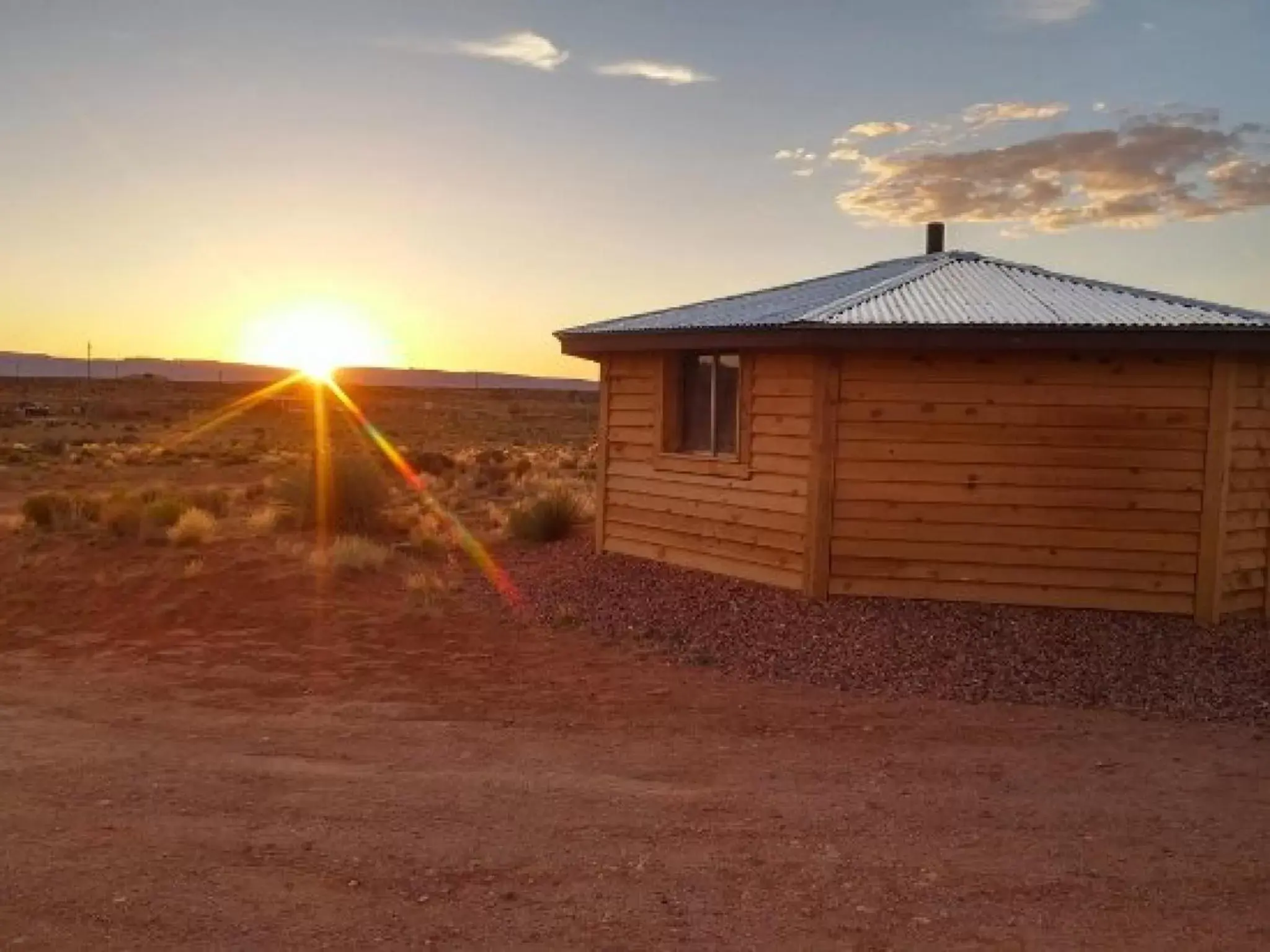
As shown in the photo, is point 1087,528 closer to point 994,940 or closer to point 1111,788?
point 1111,788

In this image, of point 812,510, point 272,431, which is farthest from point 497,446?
point 812,510

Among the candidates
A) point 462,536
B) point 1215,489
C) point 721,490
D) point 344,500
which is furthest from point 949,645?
point 344,500

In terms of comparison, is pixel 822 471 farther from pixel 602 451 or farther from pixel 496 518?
pixel 496 518

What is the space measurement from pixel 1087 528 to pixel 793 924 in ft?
A: 21.5

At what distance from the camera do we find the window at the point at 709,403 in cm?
1121

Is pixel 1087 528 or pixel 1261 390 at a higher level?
pixel 1261 390

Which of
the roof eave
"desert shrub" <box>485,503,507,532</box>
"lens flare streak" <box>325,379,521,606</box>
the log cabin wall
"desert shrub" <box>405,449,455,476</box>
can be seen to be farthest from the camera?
"desert shrub" <box>405,449,455,476</box>

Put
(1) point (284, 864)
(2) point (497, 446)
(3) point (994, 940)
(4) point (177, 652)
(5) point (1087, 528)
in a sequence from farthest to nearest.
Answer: (2) point (497, 446)
(5) point (1087, 528)
(4) point (177, 652)
(1) point (284, 864)
(3) point (994, 940)

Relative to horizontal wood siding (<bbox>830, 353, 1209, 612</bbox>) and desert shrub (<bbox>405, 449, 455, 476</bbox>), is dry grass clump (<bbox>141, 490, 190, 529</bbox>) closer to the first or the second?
horizontal wood siding (<bbox>830, 353, 1209, 612</bbox>)

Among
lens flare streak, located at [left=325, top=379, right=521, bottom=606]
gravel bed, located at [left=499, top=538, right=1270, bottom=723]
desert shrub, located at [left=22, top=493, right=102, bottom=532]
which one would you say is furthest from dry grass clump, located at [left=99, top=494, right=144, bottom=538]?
gravel bed, located at [left=499, top=538, right=1270, bottom=723]

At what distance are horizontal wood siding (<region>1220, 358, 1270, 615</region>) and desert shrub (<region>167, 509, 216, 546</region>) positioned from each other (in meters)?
11.6

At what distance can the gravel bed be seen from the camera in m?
7.82

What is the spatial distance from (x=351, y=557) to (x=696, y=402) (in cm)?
440

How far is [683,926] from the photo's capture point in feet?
13.8
